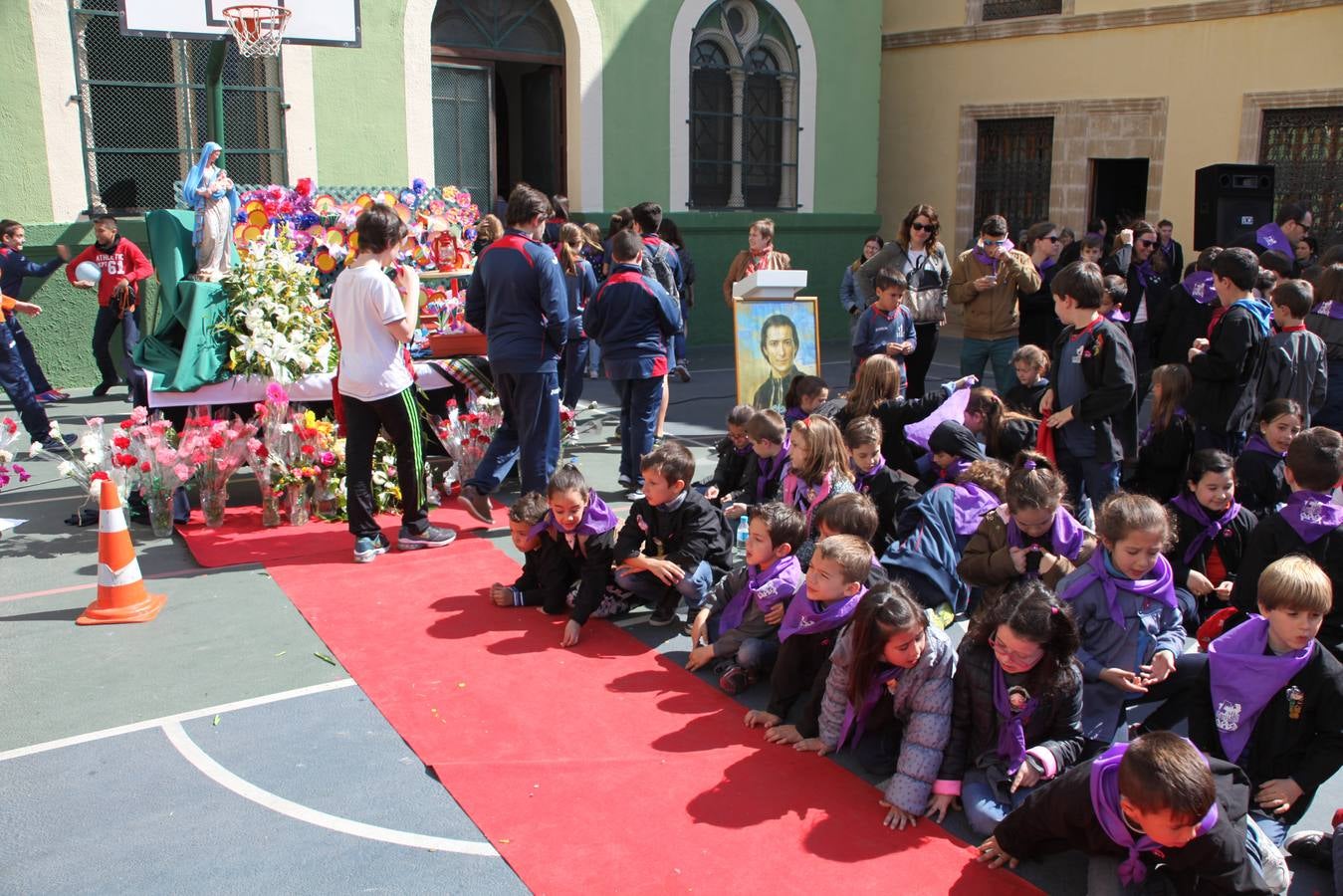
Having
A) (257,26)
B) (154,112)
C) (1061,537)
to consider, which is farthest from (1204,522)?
(154,112)

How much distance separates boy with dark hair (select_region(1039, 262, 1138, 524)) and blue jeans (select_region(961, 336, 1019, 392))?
2.33 meters

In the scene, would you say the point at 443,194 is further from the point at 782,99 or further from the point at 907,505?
the point at 782,99

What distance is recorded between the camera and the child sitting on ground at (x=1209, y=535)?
16.3 ft

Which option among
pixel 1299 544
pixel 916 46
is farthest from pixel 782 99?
pixel 1299 544

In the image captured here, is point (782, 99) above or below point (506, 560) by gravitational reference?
above

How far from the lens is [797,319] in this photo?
29.2 ft

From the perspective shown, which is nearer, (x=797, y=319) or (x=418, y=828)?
(x=418, y=828)

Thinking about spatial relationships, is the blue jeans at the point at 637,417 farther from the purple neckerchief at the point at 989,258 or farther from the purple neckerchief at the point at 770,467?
the purple neckerchief at the point at 989,258

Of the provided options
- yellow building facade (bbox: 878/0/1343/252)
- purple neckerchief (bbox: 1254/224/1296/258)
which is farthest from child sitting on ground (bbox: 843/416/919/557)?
yellow building facade (bbox: 878/0/1343/252)

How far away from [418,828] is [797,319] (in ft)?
19.4

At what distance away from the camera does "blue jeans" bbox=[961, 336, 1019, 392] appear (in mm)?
8156

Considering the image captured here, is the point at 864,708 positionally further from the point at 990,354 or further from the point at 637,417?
the point at 990,354

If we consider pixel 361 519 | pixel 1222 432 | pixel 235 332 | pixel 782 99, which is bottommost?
pixel 361 519

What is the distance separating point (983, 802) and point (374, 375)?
3.81m
